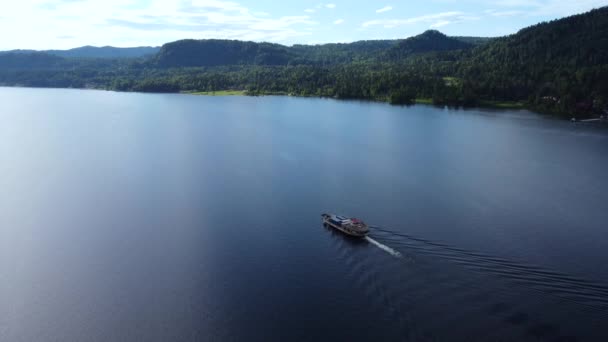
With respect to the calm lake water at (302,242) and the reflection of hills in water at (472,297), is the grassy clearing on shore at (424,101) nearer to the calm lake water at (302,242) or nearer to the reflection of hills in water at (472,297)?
the calm lake water at (302,242)

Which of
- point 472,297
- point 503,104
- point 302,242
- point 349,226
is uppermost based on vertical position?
point 503,104

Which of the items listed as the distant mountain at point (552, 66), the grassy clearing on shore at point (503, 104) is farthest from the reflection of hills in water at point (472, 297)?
the grassy clearing on shore at point (503, 104)

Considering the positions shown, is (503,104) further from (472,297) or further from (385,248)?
(472,297)

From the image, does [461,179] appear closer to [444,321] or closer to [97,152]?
[444,321]

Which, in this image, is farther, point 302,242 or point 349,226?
point 349,226

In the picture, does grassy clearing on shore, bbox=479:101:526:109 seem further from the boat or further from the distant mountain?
the boat

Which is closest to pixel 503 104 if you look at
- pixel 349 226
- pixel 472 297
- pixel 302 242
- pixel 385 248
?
pixel 349 226

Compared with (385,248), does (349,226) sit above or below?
above
